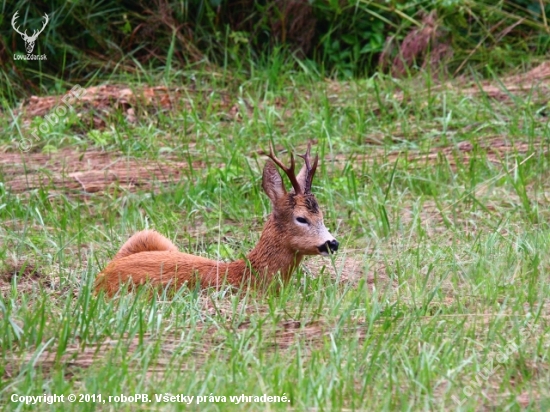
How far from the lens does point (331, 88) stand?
9.09 meters

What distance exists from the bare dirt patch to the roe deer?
1792 mm

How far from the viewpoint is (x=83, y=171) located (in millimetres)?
7730

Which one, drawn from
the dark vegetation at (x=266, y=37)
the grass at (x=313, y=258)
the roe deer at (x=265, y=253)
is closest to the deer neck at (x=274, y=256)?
the roe deer at (x=265, y=253)

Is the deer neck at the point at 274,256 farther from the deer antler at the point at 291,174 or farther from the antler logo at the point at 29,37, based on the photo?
the antler logo at the point at 29,37

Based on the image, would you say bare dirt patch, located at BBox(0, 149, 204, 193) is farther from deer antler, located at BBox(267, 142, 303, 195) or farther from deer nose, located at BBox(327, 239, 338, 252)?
deer nose, located at BBox(327, 239, 338, 252)

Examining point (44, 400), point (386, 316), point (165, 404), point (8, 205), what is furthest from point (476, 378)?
point (8, 205)

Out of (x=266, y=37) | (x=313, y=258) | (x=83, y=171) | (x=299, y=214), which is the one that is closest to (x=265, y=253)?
(x=299, y=214)

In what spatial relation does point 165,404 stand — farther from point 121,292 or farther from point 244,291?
point 244,291

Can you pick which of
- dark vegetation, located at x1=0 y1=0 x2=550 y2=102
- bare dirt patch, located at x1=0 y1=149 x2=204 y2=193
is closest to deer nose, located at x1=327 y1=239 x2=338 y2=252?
bare dirt patch, located at x1=0 y1=149 x2=204 y2=193

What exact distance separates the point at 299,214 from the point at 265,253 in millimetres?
261

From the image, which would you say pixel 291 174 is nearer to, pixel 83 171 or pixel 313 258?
pixel 313 258

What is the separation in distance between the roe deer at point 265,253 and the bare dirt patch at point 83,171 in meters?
1.79

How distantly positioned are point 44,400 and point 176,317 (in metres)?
0.94

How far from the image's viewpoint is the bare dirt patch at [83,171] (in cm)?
740
